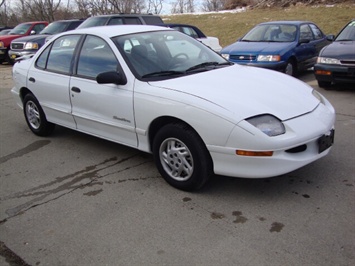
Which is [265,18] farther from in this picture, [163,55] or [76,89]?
[76,89]

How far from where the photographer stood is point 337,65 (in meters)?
7.48

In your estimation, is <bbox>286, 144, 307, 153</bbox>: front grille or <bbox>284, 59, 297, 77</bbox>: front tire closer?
<bbox>286, 144, 307, 153</bbox>: front grille

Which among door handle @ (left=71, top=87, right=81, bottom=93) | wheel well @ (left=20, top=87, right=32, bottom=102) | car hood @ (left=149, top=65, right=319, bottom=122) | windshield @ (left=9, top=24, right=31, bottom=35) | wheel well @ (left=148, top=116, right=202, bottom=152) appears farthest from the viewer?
windshield @ (left=9, top=24, right=31, bottom=35)

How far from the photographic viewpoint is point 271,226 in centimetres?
298

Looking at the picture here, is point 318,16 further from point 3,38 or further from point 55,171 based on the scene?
point 55,171

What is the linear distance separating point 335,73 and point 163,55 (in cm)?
486

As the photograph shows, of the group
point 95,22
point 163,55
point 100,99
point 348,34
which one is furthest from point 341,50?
point 95,22

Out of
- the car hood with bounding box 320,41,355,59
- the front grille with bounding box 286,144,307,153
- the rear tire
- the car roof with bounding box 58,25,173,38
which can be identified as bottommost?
the rear tire

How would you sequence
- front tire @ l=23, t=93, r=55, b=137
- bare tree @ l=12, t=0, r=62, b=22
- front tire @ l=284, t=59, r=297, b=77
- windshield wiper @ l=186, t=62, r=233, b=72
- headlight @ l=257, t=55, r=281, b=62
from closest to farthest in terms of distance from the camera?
windshield wiper @ l=186, t=62, r=233, b=72 → front tire @ l=23, t=93, r=55, b=137 → headlight @ l=257, t=55, r=281, b=62 → front tire @ l=284, t=59, r=297, b=77 → bare tree @ l=12, t=0, r=62, b=22

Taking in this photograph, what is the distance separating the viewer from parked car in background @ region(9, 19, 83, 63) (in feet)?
43.1

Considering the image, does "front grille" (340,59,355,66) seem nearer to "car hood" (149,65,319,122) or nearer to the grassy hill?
"car hood" (149,65,319,122)

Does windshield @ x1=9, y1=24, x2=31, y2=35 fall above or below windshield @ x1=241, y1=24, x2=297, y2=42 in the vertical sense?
above


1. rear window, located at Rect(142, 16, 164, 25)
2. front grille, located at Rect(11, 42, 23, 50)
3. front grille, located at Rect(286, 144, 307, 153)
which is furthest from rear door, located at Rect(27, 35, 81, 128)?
front grille, located at Rect(11, 42, 23, 50)

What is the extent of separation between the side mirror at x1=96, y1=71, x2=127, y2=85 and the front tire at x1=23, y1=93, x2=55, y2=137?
1.86m
